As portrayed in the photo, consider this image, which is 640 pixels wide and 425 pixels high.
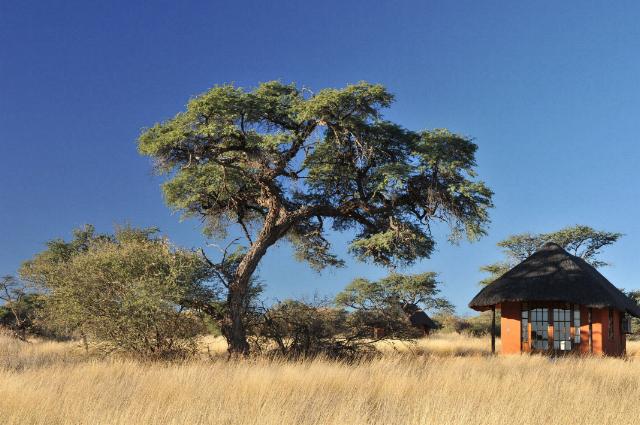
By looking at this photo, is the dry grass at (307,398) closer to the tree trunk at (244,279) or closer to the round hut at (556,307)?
the tree trunk at (244,279)

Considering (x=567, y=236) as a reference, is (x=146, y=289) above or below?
below

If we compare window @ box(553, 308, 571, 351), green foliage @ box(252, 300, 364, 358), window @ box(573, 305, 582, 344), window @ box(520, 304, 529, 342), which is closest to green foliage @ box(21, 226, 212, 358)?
green foliage @ box(252, 300, 364, 358)

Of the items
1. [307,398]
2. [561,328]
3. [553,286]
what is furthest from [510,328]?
[307,398]

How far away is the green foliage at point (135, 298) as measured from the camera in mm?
16547

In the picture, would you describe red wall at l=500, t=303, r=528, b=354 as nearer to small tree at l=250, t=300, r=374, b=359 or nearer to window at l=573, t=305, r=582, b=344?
window at l=573, t=305, r=582, b=344

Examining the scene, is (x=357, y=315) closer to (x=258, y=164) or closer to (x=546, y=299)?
(x=258, y=164)

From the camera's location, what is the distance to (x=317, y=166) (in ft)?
65.5

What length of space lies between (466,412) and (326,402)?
2060mm

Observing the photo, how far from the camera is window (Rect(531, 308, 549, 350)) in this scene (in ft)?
79.2

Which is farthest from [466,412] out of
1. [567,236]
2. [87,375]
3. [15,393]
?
[567,236]

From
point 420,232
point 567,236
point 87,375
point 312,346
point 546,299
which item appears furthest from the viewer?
point 567,236

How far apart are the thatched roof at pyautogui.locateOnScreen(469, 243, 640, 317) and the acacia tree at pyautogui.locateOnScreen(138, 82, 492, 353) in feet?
17.9

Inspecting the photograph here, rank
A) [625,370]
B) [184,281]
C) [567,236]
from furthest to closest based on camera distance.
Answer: [567,236] → [184,281] → [625,370]

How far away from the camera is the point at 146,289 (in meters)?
16.4
